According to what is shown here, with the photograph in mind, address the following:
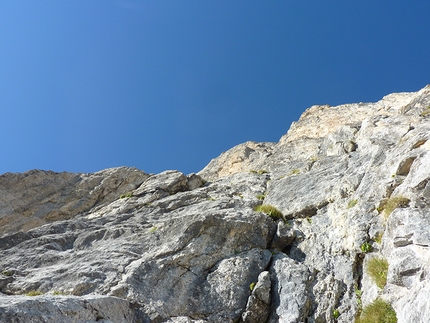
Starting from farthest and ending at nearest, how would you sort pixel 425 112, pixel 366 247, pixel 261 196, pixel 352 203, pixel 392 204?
pixel 425 112 → pixel 261 196 → pixel 352 203 → pixel 392 204 → pixel 366 247

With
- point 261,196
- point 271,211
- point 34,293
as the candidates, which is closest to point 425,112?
point 261,196

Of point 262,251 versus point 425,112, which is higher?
point 425,112

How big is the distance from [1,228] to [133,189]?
26.6 ft

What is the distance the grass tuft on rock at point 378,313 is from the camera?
10.6 metres

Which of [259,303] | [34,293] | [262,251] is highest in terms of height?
[262,251]

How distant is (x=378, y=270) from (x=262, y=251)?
14.0 feet

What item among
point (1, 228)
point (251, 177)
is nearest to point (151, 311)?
point (251, 177)

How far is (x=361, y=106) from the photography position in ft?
122

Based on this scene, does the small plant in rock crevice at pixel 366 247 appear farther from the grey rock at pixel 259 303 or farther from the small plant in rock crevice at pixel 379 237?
the grey rock at pixel 259 303

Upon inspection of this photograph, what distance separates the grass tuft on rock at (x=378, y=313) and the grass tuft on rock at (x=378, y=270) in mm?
693

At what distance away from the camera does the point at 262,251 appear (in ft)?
49.6

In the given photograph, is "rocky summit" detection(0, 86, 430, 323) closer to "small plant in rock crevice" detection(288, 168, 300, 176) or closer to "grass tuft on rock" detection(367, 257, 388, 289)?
"grass tuft on rock" detection(367, 257, 388, 289)

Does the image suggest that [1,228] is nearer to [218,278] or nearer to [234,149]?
[218,278]

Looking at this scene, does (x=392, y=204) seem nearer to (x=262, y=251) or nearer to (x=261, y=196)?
(x=262, y=251)
